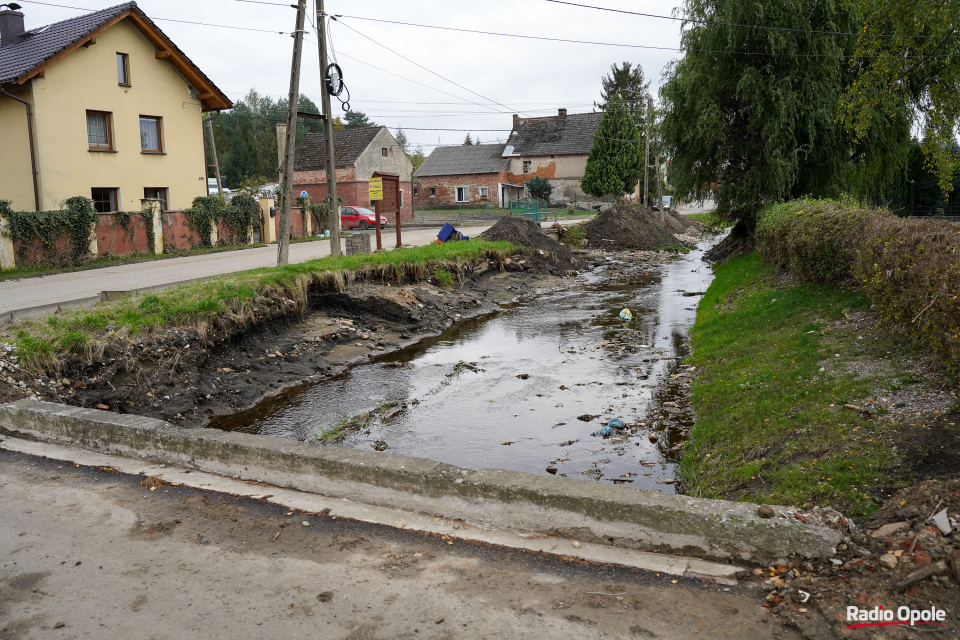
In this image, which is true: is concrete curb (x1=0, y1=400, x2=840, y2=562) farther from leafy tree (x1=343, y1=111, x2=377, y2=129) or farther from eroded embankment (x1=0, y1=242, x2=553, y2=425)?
leafy tree (x1=343, y1=111, x2=377, y2=129)

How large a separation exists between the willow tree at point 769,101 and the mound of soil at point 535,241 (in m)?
5.69

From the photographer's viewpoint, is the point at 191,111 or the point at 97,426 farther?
the point at 191,111

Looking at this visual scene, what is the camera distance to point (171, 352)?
913 cm

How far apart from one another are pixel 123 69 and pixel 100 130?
2.74m

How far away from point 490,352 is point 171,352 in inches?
213

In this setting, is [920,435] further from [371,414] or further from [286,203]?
[286,203]

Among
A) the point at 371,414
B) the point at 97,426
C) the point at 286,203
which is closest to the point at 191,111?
the point at 286,203

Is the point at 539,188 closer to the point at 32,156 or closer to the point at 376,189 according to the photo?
the point at 376,189

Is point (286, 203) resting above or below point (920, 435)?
above

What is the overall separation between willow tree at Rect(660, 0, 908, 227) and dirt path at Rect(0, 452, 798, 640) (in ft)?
63.7

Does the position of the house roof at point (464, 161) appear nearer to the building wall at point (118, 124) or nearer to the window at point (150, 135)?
the building wall at point (118, 124)

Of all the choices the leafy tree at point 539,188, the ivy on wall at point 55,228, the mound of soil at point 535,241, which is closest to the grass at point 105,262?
the ivy on wall at point 55,228

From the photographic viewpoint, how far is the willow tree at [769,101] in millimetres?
19969

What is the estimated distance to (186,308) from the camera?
32.4 ft
